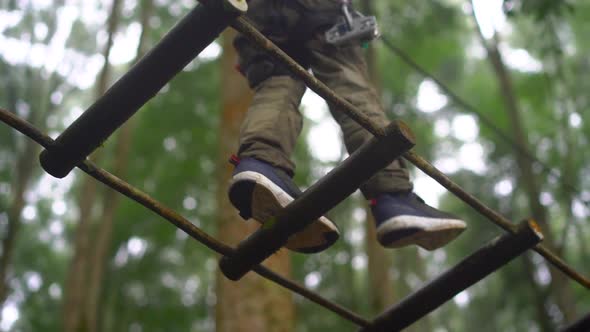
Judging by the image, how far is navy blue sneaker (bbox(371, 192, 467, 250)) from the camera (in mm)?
1749

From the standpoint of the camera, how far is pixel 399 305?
2.21m

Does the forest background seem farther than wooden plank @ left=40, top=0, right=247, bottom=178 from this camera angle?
Yes

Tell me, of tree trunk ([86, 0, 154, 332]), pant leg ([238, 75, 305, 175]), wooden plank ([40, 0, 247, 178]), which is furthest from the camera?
tree trunk ([86, 0, 154, 332])

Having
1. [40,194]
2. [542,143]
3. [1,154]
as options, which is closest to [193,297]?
[40,194]

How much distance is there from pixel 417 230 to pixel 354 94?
465mm

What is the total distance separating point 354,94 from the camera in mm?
2000

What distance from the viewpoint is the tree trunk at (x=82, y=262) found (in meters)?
6.45

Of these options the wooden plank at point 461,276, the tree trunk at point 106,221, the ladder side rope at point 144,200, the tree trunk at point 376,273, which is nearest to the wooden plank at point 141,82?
the ladder side rope at point 144,200

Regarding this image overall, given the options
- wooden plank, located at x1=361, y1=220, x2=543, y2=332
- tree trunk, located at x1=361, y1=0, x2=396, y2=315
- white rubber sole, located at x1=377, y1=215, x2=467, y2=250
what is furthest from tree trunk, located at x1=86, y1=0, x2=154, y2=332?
white rubber sole, located at x1=377, y1=215, x2=467, y2=250

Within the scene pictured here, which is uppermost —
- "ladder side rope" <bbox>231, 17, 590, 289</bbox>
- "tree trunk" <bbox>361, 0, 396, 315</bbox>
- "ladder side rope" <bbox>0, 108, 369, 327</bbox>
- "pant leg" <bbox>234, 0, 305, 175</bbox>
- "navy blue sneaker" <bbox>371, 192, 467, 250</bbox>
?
"tree trunk" <bbox>361, 0, 396, 315</bbox>

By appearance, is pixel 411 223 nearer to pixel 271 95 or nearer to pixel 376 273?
pixel 271 95

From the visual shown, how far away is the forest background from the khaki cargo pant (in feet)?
11.9

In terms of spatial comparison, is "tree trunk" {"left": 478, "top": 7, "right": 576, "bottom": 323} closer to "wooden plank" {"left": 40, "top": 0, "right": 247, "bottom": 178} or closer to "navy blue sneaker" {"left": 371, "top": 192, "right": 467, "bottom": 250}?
"navy blue sneaker" {"left": 371, "top": 192, "right": 467, "bottom": 250}

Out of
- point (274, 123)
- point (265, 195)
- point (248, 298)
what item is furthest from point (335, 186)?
point (248, 298)
